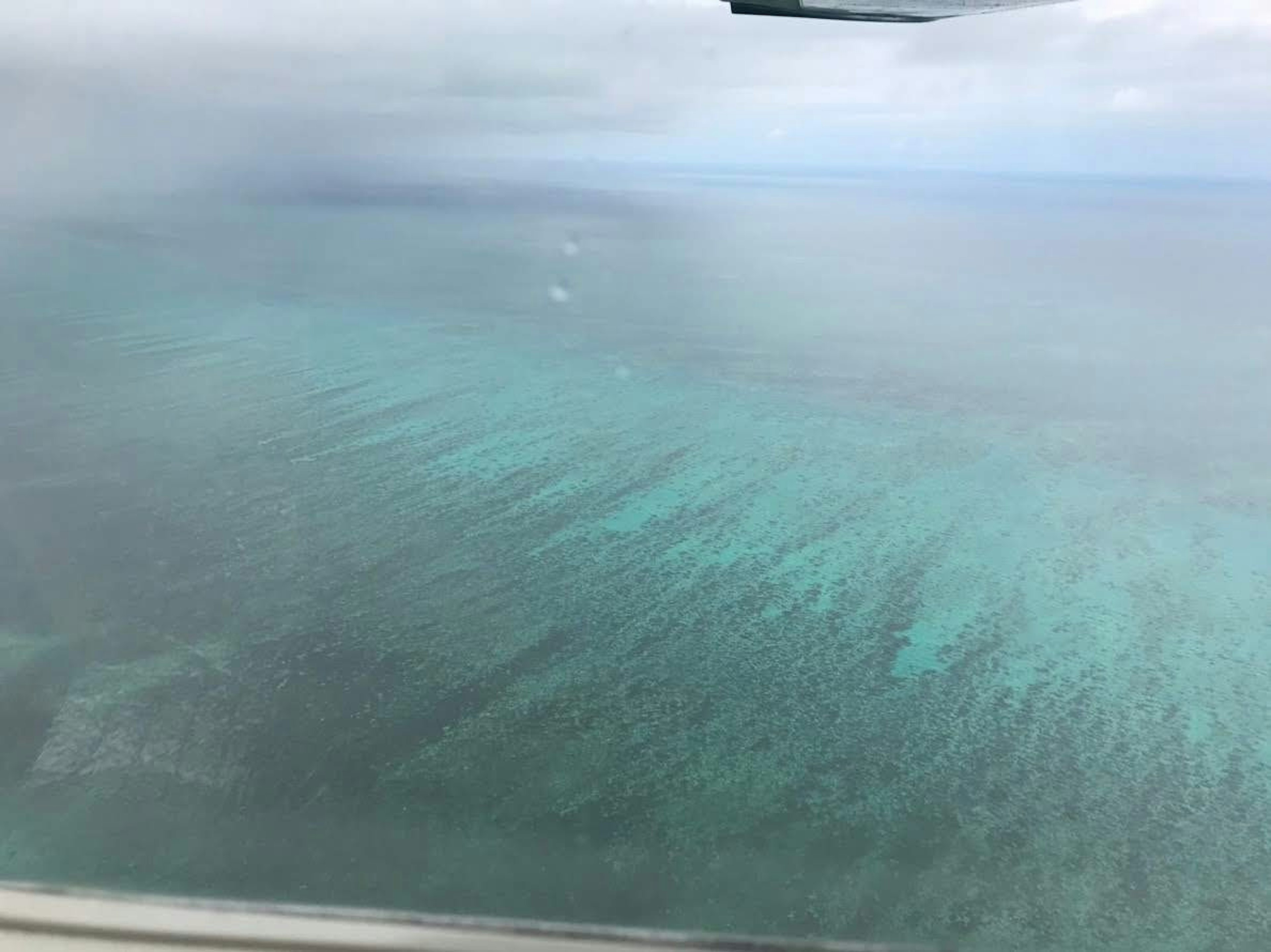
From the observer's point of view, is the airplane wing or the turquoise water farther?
the turquoise water

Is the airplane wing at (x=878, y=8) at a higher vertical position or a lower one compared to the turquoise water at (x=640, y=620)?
higher

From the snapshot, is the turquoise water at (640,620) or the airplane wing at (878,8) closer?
the airplane wing at (878,8)

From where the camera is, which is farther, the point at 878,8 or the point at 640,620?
the point at 640,620

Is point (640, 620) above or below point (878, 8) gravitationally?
below

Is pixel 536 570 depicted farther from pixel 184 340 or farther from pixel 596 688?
pixel 184 340

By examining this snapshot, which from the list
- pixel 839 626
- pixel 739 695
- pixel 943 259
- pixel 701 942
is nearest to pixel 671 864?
pixel 739 695

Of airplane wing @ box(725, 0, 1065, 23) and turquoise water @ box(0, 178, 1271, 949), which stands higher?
airplane wing @ box(725, 0, 1065, 23)
